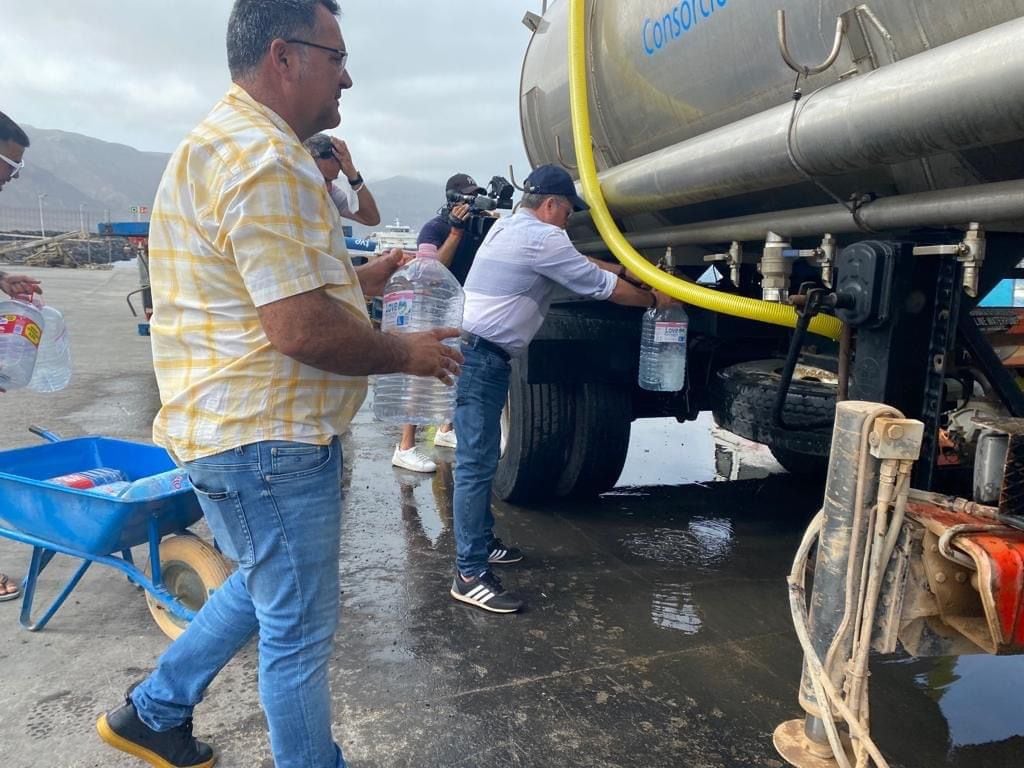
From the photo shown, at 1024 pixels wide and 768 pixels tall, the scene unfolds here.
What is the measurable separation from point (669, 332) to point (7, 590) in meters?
3.05

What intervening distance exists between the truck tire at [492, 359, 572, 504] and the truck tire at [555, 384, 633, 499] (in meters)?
0.06

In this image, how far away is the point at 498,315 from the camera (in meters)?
3.40

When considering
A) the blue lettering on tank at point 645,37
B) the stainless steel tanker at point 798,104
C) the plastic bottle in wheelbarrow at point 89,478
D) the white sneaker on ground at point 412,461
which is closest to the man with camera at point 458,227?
the white sneaker on ground at point 412,461

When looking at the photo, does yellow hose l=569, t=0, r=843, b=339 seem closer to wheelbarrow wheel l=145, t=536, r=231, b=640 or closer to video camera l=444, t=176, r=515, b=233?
video camera l=444, t=176, r=515, b=233

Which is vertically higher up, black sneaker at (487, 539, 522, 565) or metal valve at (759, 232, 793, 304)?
metal valve at (759, 232, 793, 304)

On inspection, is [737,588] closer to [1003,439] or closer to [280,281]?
[1003,439]

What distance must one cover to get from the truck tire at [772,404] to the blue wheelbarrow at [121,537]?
2091 mm

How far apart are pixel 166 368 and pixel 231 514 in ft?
1.21

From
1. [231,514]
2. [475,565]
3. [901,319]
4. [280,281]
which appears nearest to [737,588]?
[475,565]

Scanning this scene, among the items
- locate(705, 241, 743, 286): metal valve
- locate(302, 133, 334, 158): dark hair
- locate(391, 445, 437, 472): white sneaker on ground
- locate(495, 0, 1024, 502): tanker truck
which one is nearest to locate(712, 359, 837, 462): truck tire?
locate(495, 0, 1024, 502): tanker truck

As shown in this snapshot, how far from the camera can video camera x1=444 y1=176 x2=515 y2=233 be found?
15.1ft

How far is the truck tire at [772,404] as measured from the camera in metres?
2.98

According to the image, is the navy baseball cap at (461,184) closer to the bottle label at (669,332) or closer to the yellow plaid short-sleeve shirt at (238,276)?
the bottle label at (669,332)

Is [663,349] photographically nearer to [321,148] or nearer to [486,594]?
[486,594]
